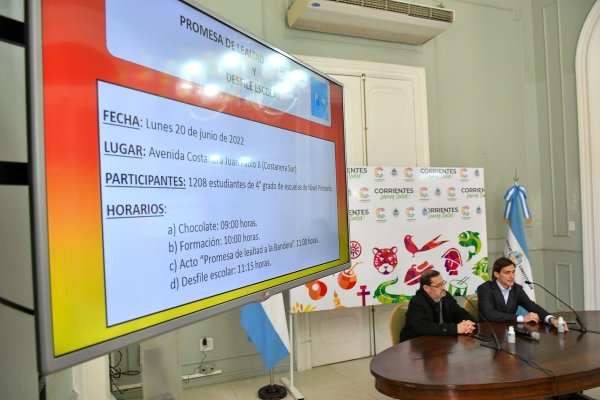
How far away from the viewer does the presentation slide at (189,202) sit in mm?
894

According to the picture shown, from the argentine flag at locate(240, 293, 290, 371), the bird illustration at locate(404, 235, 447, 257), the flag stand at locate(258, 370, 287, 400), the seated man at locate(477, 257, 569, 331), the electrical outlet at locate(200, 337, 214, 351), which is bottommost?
the flag stand at locate(258, 370, 287, 400)

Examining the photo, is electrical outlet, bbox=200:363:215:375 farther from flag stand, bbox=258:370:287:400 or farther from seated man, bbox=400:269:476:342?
seated man, bbox=400:269:476:342

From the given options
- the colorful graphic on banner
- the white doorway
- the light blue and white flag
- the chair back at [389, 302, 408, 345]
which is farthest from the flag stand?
the white doorway

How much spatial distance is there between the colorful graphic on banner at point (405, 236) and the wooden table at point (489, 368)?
131cm

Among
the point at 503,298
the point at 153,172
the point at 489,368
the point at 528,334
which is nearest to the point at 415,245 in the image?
A: the point at 503,298

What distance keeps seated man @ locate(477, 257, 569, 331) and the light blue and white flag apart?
1381 mm

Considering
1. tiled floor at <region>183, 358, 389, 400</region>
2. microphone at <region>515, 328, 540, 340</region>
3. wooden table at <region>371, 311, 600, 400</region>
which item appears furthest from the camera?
Result: tiled floor at <region>183, 358, 389, 400</region>

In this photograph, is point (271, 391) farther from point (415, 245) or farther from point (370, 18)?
point (370, 18)

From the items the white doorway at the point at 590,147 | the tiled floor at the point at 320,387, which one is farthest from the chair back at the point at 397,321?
the white doorway at the point at 590,147

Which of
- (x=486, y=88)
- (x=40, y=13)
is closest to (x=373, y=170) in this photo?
(x=486, y=88)

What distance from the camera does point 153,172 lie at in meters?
0.98

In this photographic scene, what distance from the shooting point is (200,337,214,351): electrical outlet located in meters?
3.67

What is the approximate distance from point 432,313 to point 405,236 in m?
1.22

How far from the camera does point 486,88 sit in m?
5.02
